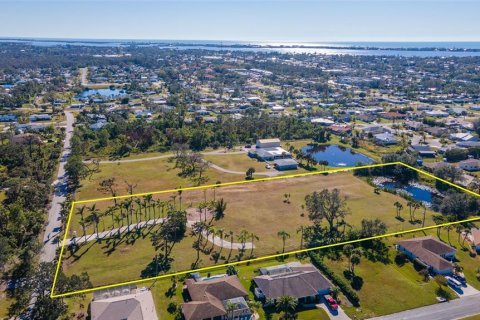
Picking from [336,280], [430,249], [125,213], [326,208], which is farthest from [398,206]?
[125,213]

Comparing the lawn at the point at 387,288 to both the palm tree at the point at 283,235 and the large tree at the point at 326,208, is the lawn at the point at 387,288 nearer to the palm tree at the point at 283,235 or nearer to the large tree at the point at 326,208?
the palm tree at the point at 283,235

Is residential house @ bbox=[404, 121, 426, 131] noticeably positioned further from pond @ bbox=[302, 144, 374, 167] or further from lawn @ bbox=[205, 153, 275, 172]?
lawn @ bbox=[205, 153, 275, 172]

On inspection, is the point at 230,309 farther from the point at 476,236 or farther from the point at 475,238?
the point at 476,236

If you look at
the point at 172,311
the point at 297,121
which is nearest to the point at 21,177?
the point at 172,311

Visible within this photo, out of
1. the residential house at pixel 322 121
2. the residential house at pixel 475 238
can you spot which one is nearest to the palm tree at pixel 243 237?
the residential house at pixel 475 238

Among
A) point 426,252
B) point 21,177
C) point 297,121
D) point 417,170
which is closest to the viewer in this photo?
point 426,252

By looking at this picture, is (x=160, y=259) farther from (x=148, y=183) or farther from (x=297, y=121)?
(x=297, y=121)
